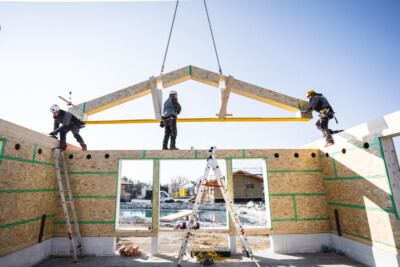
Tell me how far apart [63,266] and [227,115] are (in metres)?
5.61

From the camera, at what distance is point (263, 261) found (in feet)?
17.1

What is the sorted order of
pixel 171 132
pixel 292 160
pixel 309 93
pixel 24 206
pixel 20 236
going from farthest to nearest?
pixel 292 160
pixel 171 132
pixel 309 93
pixel 24 206
pixel 20 236

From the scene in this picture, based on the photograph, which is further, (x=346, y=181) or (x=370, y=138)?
(x=346, y=181)

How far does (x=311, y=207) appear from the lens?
6.12 m

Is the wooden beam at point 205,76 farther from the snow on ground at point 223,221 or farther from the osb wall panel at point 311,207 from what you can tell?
the snow on ground at point 223,221

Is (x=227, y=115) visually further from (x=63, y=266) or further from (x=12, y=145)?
(x=63, y=266)

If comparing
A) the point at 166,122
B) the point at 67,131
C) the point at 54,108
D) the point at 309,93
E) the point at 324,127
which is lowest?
the point at 324,127

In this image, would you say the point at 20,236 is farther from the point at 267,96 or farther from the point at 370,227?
the point at 370,227

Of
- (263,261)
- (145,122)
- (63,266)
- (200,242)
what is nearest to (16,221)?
(63,266)

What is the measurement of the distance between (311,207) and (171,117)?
5.09m

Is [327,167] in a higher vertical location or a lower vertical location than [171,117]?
lower

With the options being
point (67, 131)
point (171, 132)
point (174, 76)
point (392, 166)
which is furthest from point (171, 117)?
point (392, 166)

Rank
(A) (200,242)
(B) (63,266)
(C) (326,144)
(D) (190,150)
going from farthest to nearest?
(A) (200,242), (D) (190,150), (C) (326,144), (B) (63,266)

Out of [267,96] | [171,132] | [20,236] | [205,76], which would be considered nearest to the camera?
[20,236]
